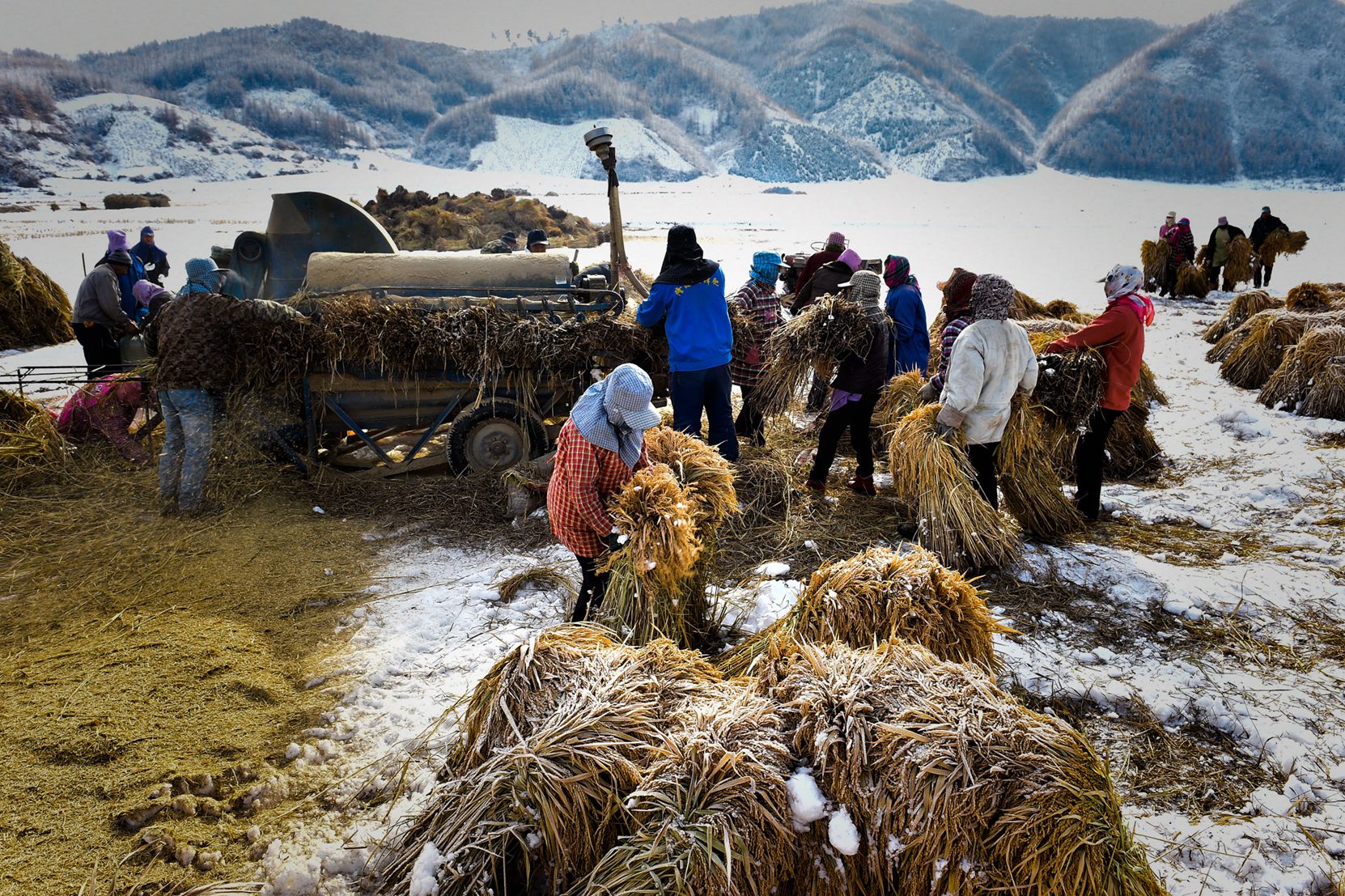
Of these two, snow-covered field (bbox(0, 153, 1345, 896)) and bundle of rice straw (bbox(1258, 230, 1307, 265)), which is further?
bundle of rice straw (bbox(1258, 230, 1307, 265))

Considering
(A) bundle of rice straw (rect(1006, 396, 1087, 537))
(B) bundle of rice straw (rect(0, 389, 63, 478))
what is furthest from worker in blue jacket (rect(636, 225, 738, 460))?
(B) bundle of rice straw (rect(0, 389, 63, 478))

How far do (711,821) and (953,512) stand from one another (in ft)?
10.0

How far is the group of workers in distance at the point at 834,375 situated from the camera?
328cm

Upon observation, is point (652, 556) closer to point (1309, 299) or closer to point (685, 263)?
point (685, 263)

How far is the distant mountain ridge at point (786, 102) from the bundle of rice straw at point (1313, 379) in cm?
4938

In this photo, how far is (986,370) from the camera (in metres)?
4.34

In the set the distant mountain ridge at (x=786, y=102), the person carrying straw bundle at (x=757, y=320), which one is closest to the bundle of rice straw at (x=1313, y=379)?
the person carrying straw bundle at (x=757, y=320)

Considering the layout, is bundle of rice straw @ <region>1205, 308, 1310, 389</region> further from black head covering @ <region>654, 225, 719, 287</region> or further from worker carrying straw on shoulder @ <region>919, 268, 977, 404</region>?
black head covering @ <region>654, 225, 719, 287</region>

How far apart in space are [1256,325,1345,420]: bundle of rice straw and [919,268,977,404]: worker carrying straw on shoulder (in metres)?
4.14

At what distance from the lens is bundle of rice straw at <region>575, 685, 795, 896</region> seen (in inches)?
70.6

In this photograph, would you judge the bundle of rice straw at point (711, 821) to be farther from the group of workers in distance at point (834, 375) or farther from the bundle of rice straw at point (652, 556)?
the group of workers in distance at point (834, 375)

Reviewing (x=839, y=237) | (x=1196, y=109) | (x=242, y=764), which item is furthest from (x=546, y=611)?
(x=1196, y=109)

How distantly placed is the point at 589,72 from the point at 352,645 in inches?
3313

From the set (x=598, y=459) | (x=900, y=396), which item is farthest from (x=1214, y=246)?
(x=598, y=459)
